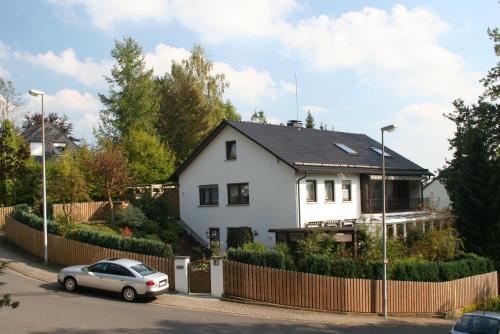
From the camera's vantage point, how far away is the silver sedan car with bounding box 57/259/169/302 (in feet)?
66.0

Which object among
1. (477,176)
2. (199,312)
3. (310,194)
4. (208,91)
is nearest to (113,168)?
(310,194)

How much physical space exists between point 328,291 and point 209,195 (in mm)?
14413

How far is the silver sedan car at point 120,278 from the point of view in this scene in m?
20.1

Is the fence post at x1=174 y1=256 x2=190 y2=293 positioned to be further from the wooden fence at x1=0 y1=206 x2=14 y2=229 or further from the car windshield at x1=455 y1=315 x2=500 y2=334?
the wooden fence at x1=0 y1=206 x2=14 y2=229

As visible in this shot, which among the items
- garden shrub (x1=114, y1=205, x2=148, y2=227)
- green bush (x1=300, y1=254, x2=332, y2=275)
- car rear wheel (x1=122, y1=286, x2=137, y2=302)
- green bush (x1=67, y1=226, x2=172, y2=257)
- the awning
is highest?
the awning

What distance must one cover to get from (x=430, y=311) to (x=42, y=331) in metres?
14.9

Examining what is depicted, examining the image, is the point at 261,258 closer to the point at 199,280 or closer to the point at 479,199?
the point at 199,280

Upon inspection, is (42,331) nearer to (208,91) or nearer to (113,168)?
(113,168)

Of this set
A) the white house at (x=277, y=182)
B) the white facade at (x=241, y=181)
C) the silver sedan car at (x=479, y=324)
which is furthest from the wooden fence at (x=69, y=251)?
the silver sedan car at (x=479, y=324)

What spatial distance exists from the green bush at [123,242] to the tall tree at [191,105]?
29017 millimetres

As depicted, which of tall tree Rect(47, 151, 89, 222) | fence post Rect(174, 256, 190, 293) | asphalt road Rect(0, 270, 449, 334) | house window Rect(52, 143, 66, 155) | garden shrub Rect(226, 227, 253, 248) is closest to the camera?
asphalt road Rect(0, 270, 449, 334)

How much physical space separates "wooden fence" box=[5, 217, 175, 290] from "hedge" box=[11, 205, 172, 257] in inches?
14.4

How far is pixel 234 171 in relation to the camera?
32469mm

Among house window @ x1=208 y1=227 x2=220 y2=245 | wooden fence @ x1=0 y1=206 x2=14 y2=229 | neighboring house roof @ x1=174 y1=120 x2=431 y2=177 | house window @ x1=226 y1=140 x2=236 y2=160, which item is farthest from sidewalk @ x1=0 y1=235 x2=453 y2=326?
house window @ x1=226 y1=140 x2=236 y2=160
